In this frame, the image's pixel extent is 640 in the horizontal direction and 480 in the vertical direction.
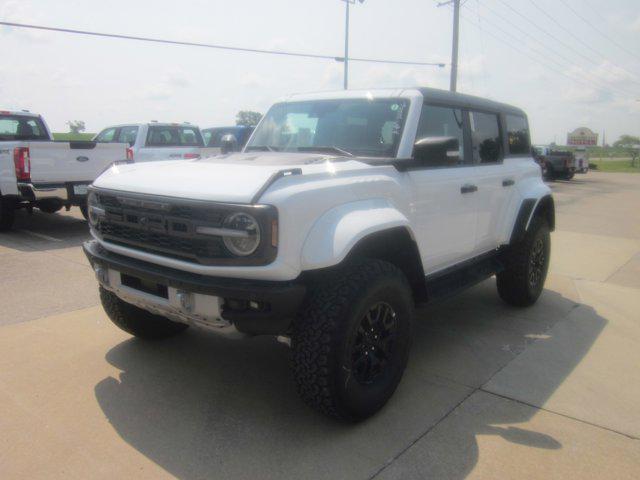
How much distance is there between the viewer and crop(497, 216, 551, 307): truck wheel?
4859mm

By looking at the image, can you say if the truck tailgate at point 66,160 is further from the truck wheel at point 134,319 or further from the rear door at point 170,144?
the truck wheel at point 134,319

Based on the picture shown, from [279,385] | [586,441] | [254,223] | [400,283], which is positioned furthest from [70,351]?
[586,441]

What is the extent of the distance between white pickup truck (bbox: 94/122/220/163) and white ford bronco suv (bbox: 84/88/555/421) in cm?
779

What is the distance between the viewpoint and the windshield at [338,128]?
144 inches

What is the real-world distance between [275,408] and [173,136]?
33.2ft

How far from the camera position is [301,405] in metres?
3.23

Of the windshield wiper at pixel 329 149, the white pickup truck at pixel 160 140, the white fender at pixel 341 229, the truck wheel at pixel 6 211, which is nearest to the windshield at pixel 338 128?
the windshield wiper at pixel 329 149

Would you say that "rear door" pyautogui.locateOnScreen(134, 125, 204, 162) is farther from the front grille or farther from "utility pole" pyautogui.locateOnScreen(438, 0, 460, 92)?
"utility pole" pyautogui.locateOnScreen(438, 0, 460, 92)

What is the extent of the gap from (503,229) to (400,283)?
1934mm

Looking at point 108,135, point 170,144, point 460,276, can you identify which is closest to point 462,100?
point 460,276

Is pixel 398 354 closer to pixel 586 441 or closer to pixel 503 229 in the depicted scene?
pixel 586 441

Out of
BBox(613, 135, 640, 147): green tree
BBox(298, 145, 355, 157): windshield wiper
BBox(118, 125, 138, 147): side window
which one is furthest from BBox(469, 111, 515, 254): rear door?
BBox(613, 135, 640, 147): green tree

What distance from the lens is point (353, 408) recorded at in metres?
2.88

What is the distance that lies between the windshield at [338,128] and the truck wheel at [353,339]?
0.99m
